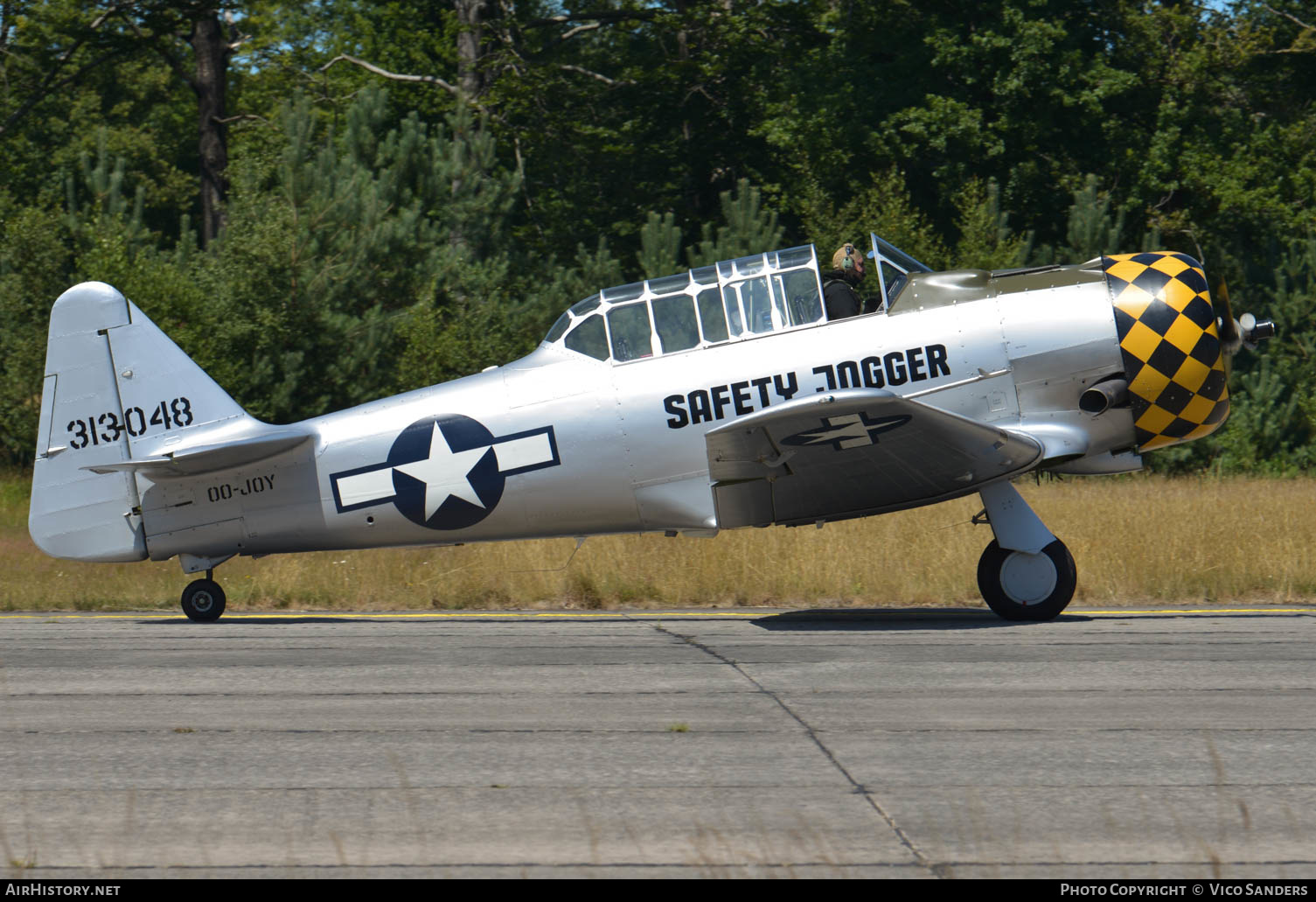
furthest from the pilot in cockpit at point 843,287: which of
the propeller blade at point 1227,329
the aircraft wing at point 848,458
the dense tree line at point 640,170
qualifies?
the dense tree line at point 640,170

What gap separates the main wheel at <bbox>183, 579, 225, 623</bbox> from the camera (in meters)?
11.3

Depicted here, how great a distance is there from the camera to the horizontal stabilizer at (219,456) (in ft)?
34.6

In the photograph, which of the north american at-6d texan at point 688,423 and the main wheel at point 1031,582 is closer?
the north american at-6d texan at point 688,423

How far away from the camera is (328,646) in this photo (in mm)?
9648

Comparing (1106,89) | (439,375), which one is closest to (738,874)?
(439,375)

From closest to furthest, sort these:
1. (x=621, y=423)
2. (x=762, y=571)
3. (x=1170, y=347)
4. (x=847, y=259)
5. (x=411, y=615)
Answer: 1. (x=1170, y=347)
2. (x=621, y=423)
3. (x=847, y=259)
4. (x=411, y=615)
5. (x=762, y=571)

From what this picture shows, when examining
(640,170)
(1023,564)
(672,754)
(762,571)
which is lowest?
(762,571)

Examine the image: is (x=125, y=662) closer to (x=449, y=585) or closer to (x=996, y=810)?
(x=449, y=585)

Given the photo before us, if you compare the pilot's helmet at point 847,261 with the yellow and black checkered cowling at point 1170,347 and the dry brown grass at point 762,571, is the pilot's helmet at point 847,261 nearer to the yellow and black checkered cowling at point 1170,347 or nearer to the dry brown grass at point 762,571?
the yellow and black checkered cowling at point 1170,347

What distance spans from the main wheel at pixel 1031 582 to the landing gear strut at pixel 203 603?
6187mm

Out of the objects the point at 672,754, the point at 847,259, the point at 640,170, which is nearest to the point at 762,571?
the point at 847,259

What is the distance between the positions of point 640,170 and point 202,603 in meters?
21.6

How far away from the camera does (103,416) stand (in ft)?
36.0

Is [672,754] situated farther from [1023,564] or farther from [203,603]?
[203,603]
